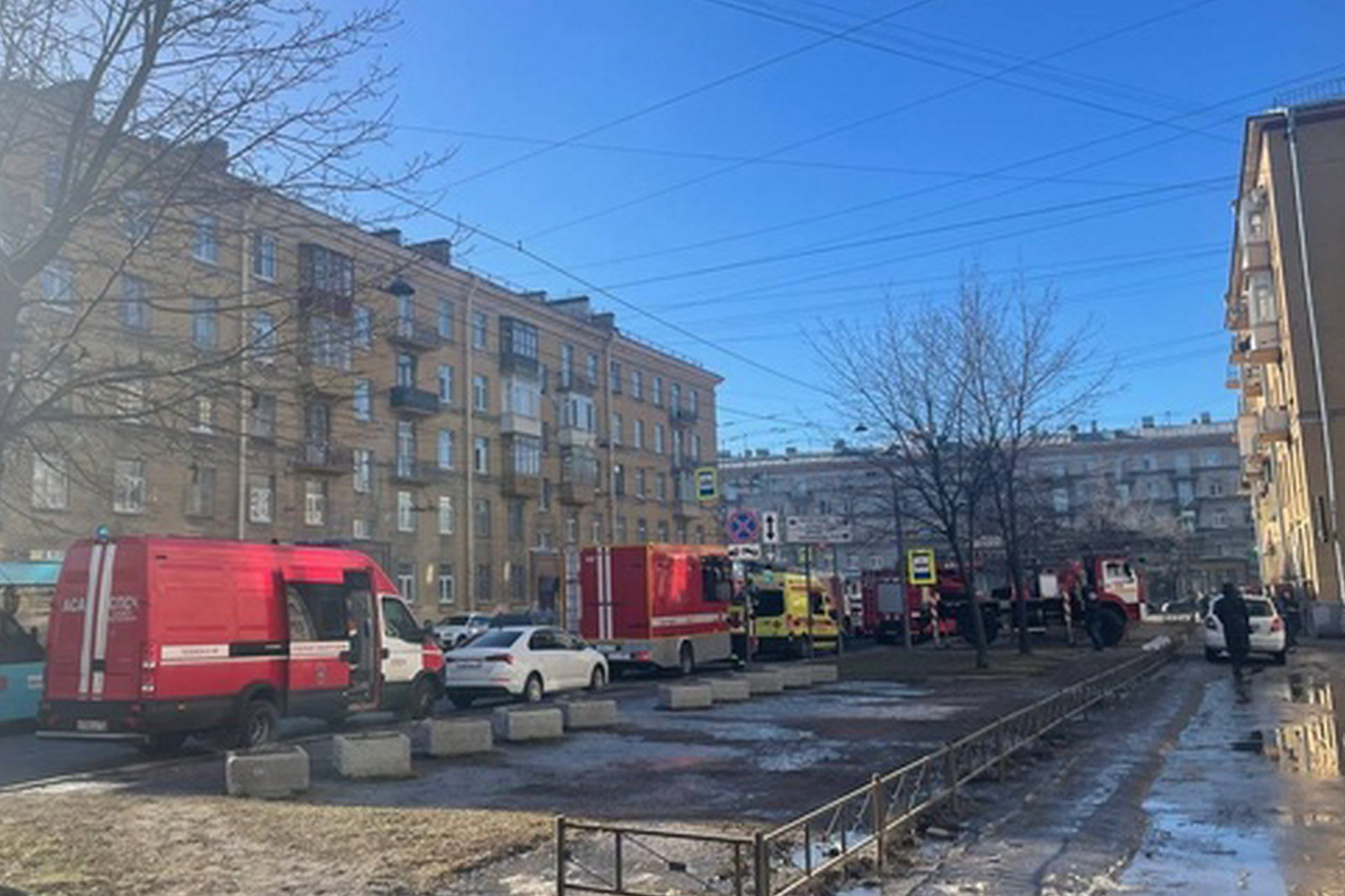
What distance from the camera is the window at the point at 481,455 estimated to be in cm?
5647

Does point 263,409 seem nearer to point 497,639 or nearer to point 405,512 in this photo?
point 497,639

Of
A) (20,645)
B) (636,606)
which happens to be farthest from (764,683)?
(20,645)

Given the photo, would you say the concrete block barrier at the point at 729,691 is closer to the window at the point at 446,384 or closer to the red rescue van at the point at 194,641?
the red rescue van at the point at 194,641

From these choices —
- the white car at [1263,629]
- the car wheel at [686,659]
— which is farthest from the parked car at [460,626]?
the white car at [1263,629]

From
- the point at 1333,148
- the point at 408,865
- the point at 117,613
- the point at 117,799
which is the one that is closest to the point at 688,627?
the point at 117,613

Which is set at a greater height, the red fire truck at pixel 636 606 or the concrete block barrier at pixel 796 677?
the red fire truck at pixel 636 606

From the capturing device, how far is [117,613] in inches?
553

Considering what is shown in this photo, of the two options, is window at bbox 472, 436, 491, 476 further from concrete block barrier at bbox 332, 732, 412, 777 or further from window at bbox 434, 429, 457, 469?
concrete block barrier at bbox 332, 732, 412, 777

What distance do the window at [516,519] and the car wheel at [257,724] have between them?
139 feet

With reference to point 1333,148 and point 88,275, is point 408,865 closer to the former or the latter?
point 88,275

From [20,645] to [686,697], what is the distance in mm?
11466

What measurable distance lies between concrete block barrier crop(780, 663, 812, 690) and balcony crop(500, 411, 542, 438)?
1403 inches

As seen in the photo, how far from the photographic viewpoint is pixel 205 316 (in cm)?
957

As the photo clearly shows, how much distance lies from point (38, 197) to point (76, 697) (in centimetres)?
762
